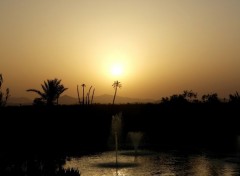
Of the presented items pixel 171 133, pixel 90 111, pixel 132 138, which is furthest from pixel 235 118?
pixel 90 111

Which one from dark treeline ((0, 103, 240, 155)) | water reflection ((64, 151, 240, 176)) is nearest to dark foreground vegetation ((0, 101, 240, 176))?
dark treeline ((0, 103, 240, 155))

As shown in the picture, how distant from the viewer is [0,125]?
12.6 meters

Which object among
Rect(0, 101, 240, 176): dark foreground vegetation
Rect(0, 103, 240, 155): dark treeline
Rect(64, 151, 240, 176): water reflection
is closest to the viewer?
Rect(64, 151, 240, 176): water reflection

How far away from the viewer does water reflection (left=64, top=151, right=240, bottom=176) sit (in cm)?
2494

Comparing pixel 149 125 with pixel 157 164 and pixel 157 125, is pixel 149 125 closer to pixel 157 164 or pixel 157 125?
pixel 157 125

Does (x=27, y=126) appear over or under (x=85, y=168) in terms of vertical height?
over

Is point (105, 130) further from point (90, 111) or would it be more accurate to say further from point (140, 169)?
point (140, 169)

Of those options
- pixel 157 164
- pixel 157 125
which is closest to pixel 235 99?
pixel 157 125

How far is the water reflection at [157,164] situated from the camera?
24.9 meters

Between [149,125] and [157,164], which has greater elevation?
[149,125]

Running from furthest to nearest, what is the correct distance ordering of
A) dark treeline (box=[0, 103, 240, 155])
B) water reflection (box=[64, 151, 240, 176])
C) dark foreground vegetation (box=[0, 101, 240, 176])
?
1. dark treeline (box=[0, 103, 240, 155])
2. dark foreground vegetation (box=[0, 101, 240, 176])
3. water reflection (box=[64, 151, 240, 176])

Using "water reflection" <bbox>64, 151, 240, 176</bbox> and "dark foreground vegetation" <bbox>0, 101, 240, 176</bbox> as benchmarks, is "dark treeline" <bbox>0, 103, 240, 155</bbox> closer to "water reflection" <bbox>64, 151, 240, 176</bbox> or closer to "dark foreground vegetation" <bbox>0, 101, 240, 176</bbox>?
"dark foreground vegetation" <bbox>0, 101, 240, 176</bbox>

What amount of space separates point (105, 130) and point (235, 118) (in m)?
18.5

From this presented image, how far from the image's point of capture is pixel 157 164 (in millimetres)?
28312
